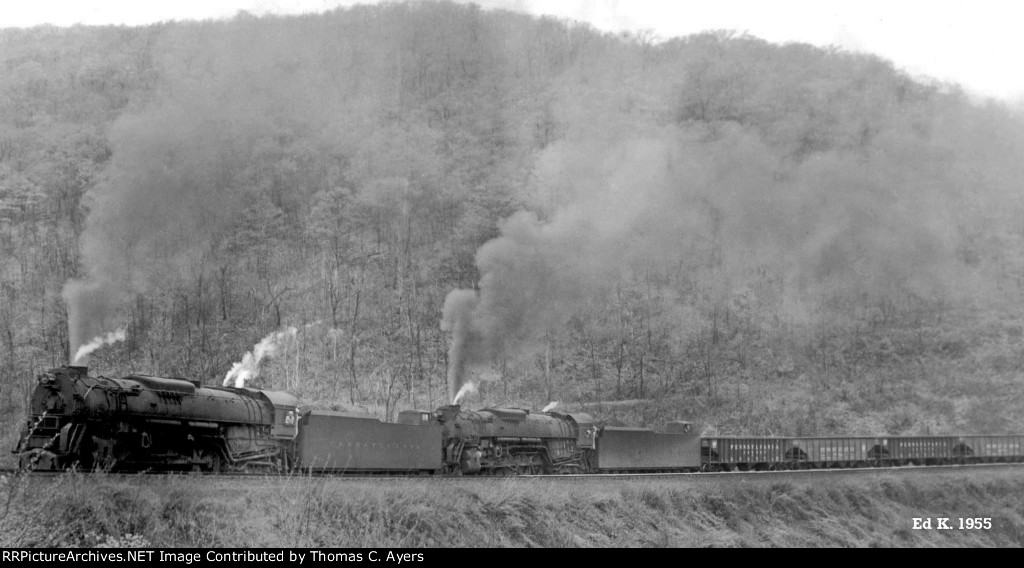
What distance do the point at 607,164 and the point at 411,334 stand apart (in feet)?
76.1

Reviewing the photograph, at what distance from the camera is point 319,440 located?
20.4 meters

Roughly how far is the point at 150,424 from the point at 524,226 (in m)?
32.0

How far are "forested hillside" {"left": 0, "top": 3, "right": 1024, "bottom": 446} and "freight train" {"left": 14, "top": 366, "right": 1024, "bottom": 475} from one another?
4082mm

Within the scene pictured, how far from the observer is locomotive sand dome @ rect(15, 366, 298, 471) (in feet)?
51.3

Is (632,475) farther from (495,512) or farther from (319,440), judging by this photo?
(319,440)

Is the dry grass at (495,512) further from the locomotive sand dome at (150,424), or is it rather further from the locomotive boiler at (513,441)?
the locomotive boiler at (513,441)

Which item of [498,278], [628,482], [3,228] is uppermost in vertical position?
[3,228]

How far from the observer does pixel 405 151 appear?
68.9 meters

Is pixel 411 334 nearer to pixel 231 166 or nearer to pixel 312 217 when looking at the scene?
pixel 312 217

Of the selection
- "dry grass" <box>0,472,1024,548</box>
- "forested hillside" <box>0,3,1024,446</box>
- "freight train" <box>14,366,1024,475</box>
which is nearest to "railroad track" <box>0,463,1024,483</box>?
"dry grass" <box>0,472,1024,548</box>

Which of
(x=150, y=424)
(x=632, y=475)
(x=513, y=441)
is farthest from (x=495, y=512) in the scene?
(x=632, y=475)

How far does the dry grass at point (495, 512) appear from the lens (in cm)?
1352

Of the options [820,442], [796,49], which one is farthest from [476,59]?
[820,442]

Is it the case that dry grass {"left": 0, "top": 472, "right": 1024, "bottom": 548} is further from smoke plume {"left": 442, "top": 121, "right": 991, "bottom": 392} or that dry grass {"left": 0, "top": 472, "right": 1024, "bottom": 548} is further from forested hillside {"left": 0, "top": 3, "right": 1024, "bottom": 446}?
smoke plume {"left": 442, "top": 121, "right": 991, "bottom": 392}
